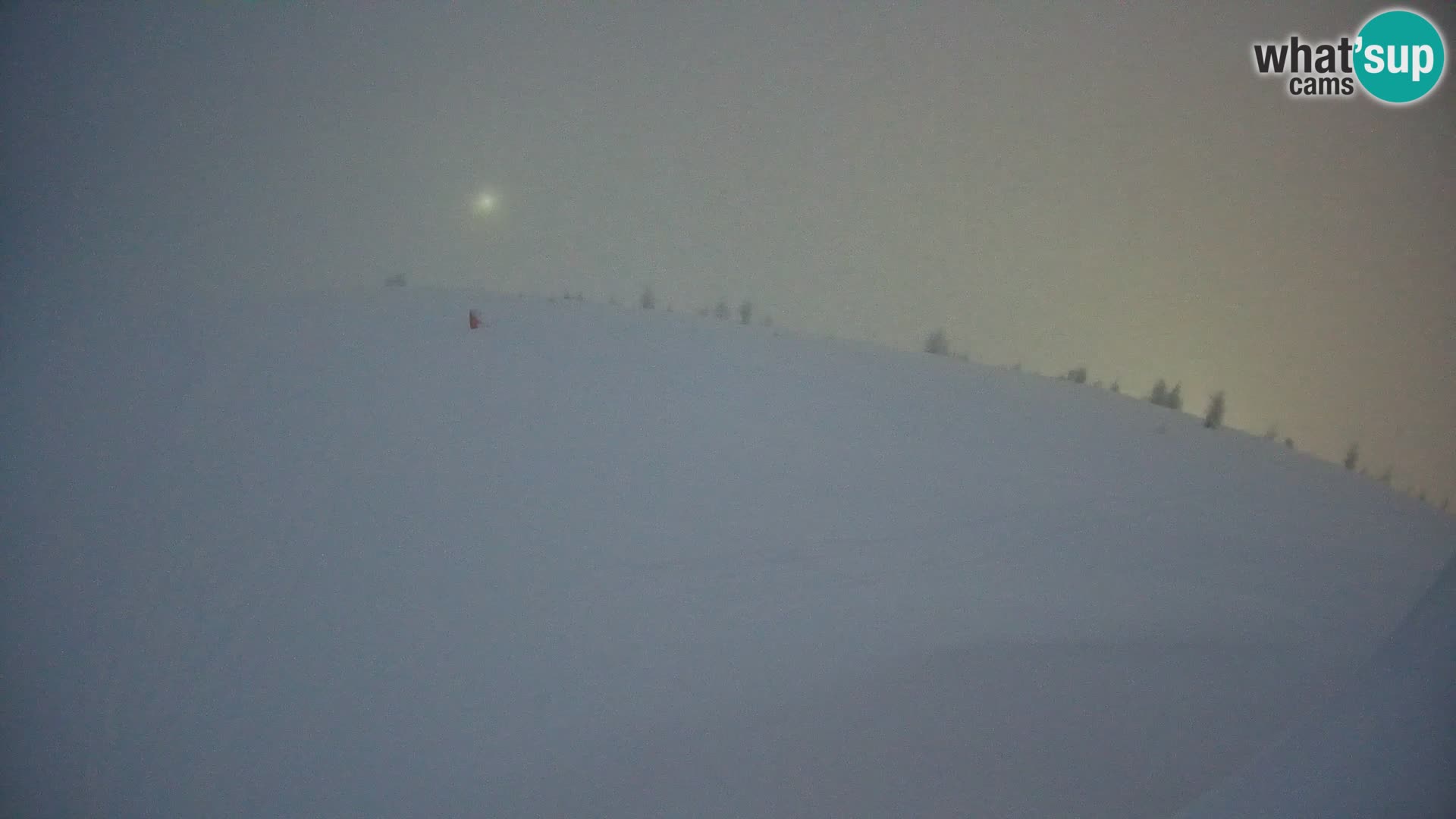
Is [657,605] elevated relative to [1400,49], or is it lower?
lower

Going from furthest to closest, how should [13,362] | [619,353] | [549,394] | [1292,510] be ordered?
[619,353] < [549,394] < [13,362] < [1292,510]

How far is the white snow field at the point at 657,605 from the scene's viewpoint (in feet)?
11.1

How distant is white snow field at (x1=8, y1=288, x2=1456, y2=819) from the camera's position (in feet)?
11.1

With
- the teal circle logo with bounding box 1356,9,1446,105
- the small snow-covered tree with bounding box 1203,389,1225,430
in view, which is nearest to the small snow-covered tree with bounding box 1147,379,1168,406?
the small snow-covered tree with bounding box 1203,389,1225,430

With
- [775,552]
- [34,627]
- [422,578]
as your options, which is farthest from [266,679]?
[775,552]

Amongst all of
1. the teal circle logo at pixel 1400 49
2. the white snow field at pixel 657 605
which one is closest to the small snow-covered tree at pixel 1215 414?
the white snow field at pixel 657 605

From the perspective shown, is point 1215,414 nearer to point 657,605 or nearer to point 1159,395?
point 1159,395

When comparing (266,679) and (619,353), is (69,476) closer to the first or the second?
(266,679)

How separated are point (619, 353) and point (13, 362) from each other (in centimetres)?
783

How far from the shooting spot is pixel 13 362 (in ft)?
24.8

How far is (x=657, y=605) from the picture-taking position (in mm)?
4883

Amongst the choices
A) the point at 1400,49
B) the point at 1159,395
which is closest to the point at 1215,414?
the point at 1159,395

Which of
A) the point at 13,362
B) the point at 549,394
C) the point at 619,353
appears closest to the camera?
the point at 13,362

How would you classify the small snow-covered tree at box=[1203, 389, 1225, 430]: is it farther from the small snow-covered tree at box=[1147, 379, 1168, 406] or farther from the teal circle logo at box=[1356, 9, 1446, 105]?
the teal circle logo at box=[1356, 9, 1446, 105]
